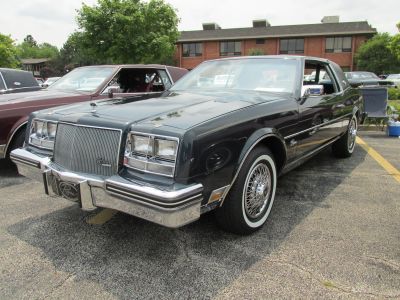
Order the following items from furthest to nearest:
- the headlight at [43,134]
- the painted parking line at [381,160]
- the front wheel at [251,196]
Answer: the painted parking line at [381,160]
the headlight at [43,134]
the front wheel at [251,196]

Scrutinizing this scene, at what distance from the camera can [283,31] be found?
132 feet

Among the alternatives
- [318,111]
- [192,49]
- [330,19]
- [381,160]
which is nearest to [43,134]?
[318,111]

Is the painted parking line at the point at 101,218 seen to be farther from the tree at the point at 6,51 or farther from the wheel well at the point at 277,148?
the tree at the point at 6,51

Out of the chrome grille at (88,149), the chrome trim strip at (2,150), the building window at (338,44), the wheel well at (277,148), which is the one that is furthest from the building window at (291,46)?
the chrome grille at (88,149)

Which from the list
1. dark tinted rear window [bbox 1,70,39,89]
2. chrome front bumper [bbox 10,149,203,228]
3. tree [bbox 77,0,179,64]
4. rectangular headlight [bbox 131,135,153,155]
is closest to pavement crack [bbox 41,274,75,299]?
Result: chrome front bumper [bbox 10,149,203,228]

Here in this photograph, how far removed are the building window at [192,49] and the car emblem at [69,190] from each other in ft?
136

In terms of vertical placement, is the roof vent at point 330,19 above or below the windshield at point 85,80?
above

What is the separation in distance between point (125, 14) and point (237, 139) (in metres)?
22.2

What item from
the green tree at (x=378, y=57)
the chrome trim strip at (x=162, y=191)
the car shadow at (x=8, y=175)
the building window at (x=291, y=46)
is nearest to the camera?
the chrome trim strip at (x=162, y=191)

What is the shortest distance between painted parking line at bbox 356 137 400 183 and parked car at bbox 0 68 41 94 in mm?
6373

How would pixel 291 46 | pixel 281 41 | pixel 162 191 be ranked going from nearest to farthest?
pixel 162 191
pixel 291 46
pixel 281 41

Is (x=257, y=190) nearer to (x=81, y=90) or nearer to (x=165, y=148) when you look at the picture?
(x=165, y=148)

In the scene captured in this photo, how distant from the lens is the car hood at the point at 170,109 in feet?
8.68

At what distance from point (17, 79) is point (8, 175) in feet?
10.5
